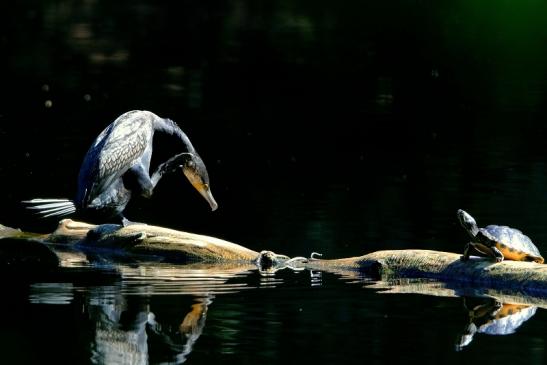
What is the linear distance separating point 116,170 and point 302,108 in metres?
14.5


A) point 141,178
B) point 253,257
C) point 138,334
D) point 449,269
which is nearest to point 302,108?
point 141,178

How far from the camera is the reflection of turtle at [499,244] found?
12102 mm

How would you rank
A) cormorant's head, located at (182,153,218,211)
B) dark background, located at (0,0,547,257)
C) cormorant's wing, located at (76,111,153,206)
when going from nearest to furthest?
cormorant's wing, located at (76,111,153,206) < cormorant's head, located at (182,153,218,211) < dark background, located at (0,0,547,257)

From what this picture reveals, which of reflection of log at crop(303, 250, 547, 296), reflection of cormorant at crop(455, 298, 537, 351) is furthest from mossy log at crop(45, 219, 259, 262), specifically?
reflection of cormorant at crop(455, 298, 537, 351)

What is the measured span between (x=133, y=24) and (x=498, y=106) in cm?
1621

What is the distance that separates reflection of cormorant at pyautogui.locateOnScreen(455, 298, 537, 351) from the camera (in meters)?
10.6

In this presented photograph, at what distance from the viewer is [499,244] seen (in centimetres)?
1215

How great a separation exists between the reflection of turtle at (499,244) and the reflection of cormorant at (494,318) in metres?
0.60

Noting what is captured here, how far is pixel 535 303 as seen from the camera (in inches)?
451

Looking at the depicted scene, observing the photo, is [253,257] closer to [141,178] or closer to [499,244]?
[141,178]

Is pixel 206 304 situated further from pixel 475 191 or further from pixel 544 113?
pixel 544 113

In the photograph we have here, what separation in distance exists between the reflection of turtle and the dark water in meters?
0.63

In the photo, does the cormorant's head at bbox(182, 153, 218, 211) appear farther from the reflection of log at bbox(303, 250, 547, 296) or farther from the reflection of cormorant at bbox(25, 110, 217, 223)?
the reflection of log at bbox(303, 250, 547, 296)

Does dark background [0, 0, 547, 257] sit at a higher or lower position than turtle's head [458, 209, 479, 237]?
lower
